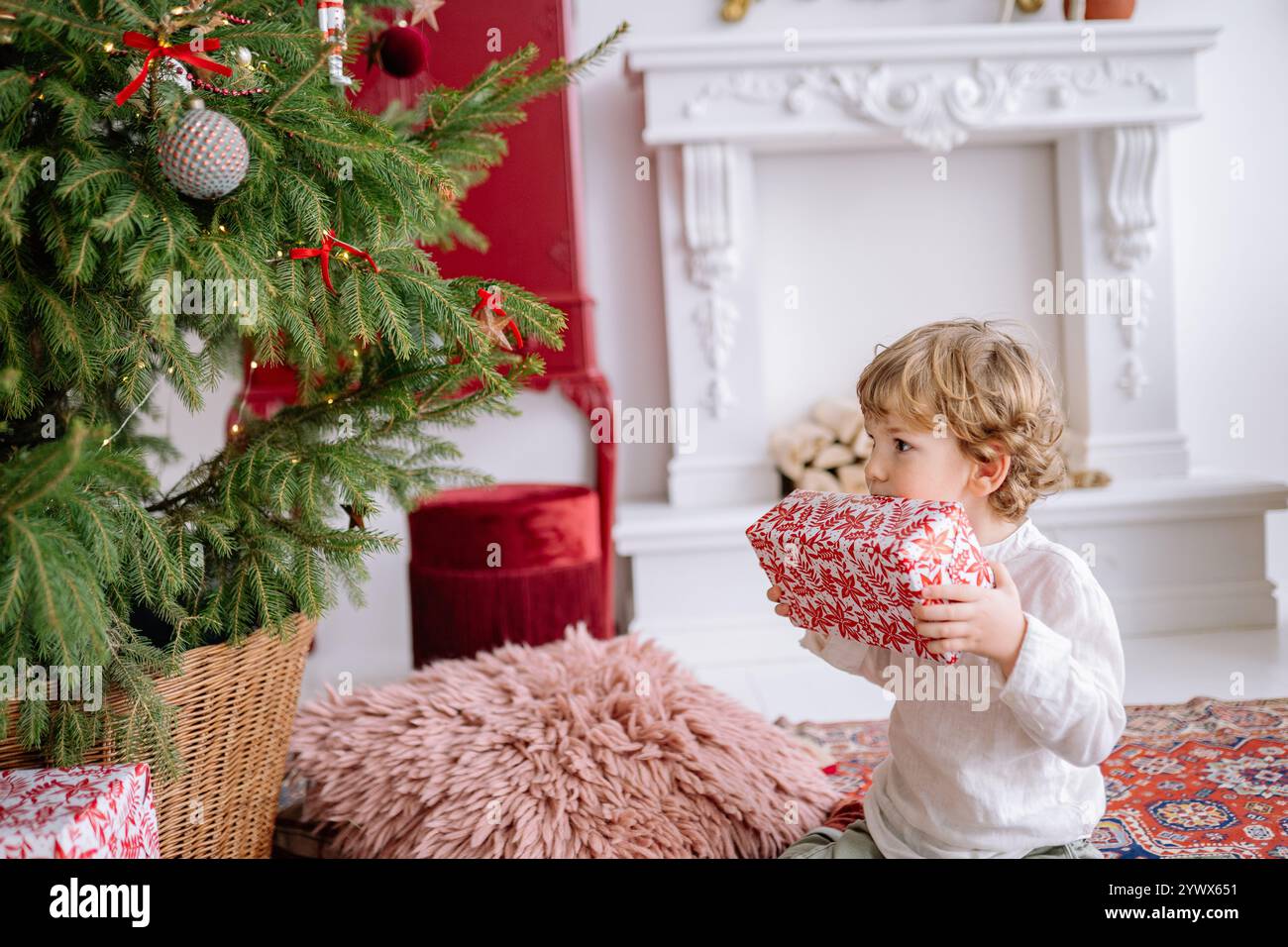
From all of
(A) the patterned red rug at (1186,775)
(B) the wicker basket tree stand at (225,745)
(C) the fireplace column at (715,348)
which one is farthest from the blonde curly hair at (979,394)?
(C) the fireplace column at (715,348)

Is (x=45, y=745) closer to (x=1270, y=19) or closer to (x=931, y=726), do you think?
(x=931, y=726)

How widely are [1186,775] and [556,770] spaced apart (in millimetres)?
981

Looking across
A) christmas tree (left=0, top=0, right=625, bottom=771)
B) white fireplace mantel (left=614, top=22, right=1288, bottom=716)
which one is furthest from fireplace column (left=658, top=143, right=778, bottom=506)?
christmas tree (left=0, top=0, right=625, bottom=771)

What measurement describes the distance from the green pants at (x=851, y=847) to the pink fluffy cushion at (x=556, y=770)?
70 mm

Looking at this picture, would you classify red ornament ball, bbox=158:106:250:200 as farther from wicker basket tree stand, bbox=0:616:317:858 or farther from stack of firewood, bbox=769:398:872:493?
stack of firewood, bbox=769:398:872:493

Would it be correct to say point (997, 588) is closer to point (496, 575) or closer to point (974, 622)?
point (974, 622)

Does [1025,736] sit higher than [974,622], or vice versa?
[974,622]

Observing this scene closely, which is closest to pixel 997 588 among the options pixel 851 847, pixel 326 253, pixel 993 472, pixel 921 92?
pixel 993 472

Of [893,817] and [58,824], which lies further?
[893,817]

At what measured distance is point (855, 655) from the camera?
3.76ft

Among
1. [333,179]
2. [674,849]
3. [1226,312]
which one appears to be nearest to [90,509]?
[333,179]

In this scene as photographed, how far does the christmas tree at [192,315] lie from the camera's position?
37.1 inches
